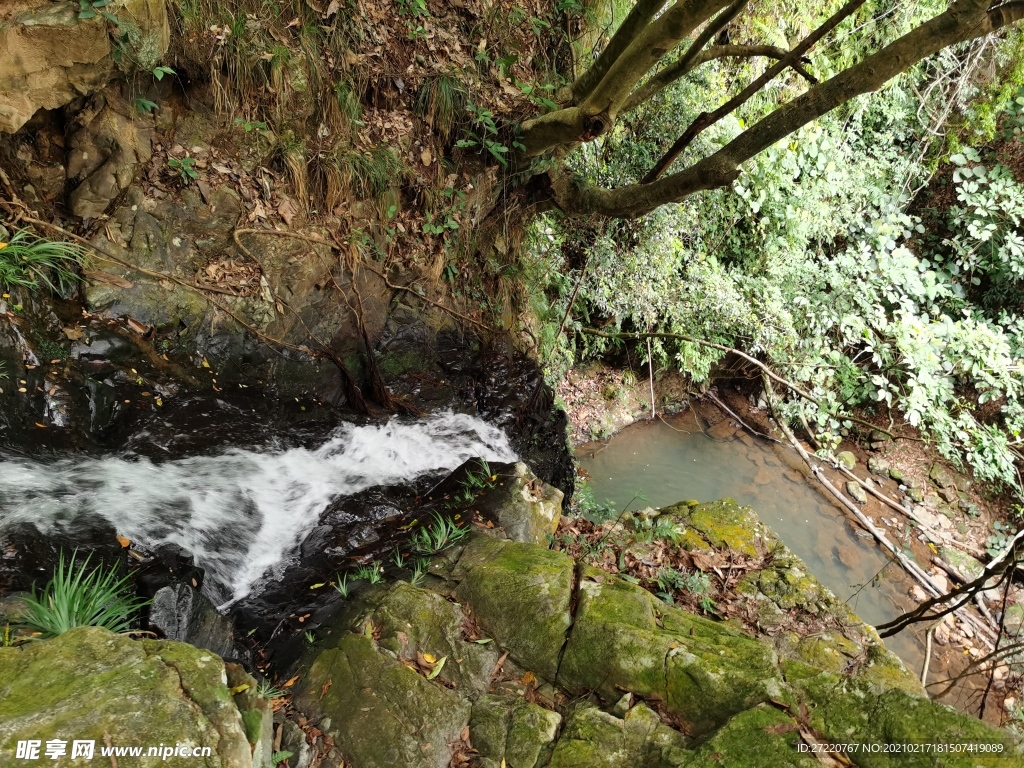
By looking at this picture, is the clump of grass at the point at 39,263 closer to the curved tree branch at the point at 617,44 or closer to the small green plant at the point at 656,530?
the curved tree branch at the point at 617,44

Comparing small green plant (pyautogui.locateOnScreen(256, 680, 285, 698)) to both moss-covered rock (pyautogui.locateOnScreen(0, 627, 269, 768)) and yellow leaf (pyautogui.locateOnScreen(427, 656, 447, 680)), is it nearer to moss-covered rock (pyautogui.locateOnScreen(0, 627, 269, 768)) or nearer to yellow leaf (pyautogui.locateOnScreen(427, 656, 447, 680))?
moss-covered rock (pyautogui.locateOnScreen(0, 627, 269, 768))

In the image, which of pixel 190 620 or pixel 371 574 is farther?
pixel 371 574

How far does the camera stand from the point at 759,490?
8273 mm

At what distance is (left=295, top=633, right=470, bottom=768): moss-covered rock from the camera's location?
8.55 ft

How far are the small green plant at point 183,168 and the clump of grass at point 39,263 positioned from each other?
95cm

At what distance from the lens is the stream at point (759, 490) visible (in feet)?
23.9

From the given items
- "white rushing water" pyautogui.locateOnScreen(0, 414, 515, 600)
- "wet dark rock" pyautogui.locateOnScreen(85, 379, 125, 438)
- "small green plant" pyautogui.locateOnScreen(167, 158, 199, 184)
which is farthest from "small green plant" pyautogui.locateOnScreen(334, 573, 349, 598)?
"small green plant" pyautogui.locateOnScreen(167, 158, 199, 184)

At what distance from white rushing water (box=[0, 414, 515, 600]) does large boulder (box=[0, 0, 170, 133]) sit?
2.27 metres

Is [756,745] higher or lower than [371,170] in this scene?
lower

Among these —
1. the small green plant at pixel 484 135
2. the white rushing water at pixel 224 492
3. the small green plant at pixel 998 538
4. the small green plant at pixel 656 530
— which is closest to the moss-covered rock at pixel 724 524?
the small green plant at pixel 656 530

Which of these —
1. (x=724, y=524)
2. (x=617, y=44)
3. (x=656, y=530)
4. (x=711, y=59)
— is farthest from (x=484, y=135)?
(x=724, y=524)

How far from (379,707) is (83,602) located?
1.56 metres

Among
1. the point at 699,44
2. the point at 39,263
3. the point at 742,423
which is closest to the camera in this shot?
the point at 39,263

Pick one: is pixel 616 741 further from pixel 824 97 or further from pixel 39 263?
pixel 39 263
